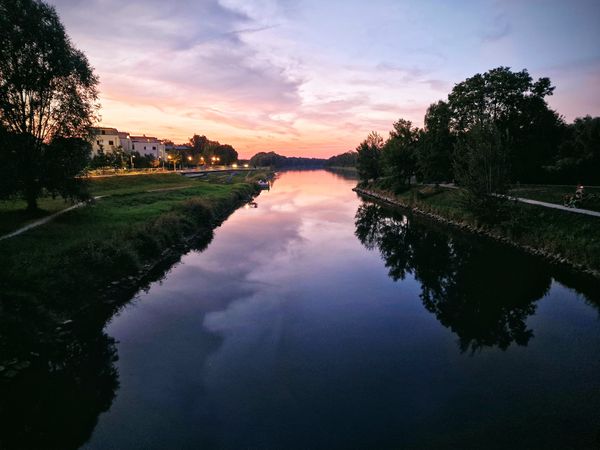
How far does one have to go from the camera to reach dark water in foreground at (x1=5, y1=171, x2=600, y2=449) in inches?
422

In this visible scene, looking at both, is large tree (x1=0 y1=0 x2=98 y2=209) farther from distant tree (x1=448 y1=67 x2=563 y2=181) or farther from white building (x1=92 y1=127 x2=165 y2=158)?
white building (x1=92 y1=127 x2=165 y2=158)

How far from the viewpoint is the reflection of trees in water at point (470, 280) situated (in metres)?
18.0

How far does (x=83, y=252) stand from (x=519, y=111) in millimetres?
57206

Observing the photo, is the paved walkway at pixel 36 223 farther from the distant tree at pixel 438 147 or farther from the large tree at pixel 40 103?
the distant tree at pixel 438 147

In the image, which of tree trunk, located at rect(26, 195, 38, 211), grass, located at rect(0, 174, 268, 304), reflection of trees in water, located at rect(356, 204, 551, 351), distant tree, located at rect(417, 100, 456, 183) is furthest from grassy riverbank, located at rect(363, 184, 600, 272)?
tree trunk, located at rect(26, 195, 38, 211)

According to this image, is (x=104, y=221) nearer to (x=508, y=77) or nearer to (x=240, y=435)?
(x=240, y=435)

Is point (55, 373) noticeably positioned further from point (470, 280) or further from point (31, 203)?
point (470, 280)

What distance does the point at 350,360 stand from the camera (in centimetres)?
1477

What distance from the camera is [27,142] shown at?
28.0m

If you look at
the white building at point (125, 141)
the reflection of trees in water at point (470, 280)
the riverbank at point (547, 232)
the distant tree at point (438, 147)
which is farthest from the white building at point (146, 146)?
the riverbank at point (547, 232)

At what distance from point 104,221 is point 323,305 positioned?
22.8 meters

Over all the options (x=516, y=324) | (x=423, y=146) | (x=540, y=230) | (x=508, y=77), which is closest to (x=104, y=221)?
(x=516, y=324)

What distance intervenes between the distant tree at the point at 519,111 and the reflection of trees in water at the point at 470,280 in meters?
19.1

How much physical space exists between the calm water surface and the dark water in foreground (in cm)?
7
